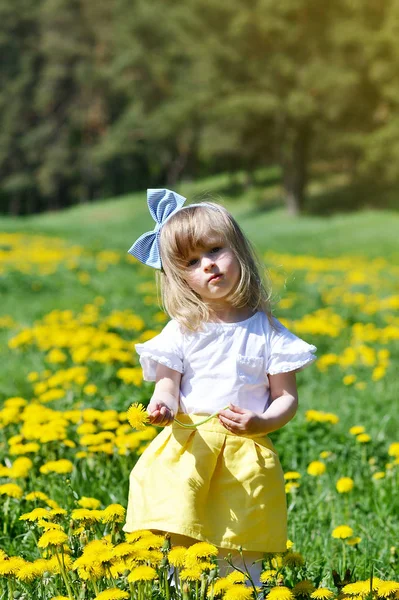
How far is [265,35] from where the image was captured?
29.3m

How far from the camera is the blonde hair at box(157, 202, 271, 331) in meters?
2.26

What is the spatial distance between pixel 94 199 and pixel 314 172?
16.6 metres

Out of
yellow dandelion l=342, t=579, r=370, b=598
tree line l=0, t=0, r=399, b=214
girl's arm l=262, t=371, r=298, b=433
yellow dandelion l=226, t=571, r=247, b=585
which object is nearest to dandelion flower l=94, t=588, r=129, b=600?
yellow dandelion l=226, t=571, r=247, b=585

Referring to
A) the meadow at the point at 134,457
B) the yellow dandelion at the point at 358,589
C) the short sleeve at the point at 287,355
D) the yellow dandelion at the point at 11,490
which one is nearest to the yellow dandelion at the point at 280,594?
the meadow at the point at 134,457

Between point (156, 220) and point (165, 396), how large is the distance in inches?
22.1

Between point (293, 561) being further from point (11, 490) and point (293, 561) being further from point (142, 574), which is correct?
point (11, 490)

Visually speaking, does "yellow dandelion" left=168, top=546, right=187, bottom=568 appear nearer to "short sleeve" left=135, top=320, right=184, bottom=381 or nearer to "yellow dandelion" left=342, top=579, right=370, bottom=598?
"yellow dandelion" left=342, top=579, right=370, bottom=598

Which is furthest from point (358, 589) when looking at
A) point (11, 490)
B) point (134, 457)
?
point (134, 457)

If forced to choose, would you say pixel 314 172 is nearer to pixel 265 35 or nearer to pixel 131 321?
pixel 265 35

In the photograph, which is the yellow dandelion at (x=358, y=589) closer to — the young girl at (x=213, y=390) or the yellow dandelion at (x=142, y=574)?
the young girl at (x=213, y=390)

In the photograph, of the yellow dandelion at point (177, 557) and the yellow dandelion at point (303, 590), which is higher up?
the yellow dandelion at point (177, 557)

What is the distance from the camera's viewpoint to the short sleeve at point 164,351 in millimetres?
2230

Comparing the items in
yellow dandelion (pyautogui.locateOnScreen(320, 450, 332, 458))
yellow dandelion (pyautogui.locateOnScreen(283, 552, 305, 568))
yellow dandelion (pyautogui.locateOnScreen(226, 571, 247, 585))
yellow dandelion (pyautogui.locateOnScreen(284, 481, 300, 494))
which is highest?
yellow dandelion (pyautogui.locateOnScreen(226, 571, 247, 585))

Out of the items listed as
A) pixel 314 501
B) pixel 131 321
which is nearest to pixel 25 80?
pixel 131 321
